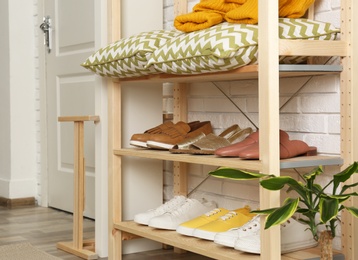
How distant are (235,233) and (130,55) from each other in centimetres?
69

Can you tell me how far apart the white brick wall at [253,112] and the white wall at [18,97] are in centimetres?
153

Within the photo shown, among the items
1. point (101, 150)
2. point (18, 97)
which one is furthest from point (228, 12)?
point (18, 97)

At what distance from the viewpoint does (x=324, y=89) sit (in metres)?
2.04

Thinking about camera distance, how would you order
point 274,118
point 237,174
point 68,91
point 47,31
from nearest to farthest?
point 237,174
point 274,118
point 68,91
point 47,31

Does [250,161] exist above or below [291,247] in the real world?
above

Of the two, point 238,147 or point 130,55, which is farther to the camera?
point 130,55

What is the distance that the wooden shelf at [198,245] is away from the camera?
1.88 metres

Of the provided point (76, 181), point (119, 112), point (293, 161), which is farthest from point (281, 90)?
point (76, 181)

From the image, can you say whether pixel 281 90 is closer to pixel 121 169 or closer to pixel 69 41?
pixel 121 169

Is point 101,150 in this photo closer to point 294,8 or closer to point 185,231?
point 185,231

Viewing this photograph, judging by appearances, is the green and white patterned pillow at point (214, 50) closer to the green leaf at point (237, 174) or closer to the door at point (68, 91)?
the green leaf at point (237, 174)

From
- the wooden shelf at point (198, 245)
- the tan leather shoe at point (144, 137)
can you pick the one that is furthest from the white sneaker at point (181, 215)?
the tan leather shoe at point (144, 137)

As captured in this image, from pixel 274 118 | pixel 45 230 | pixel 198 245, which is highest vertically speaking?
pixel 274 118

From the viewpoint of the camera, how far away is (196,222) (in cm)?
215
